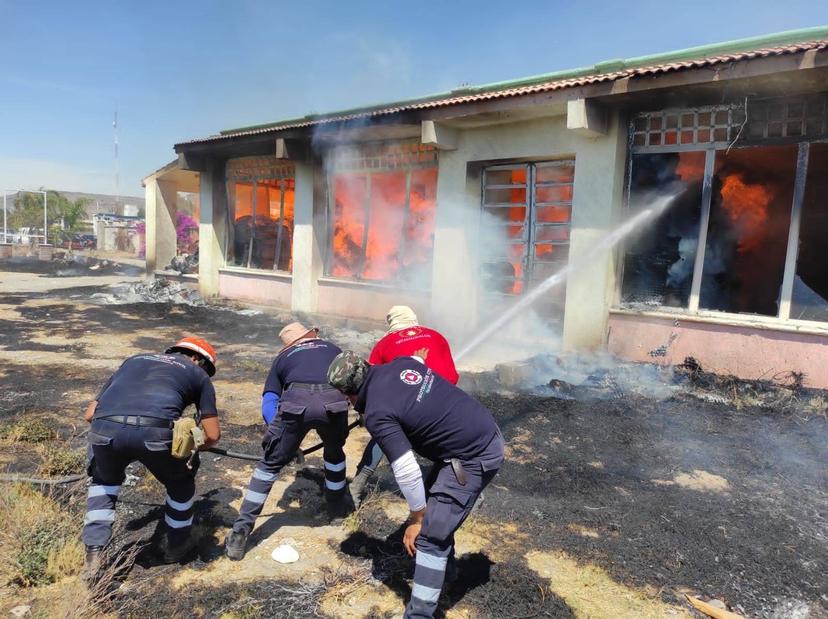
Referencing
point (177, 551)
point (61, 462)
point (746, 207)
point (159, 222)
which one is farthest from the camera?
point (159, 222)

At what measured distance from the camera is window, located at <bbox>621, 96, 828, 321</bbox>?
684 centimetres

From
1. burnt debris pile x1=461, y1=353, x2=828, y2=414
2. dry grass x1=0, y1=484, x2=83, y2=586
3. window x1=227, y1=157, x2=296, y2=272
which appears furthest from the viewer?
window x1=227, y1=157, x2=296, y2=272

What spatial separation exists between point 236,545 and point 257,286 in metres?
11.3

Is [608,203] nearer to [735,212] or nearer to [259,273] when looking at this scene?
[735,212]

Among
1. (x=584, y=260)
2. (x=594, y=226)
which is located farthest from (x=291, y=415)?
(x=594, y=226)

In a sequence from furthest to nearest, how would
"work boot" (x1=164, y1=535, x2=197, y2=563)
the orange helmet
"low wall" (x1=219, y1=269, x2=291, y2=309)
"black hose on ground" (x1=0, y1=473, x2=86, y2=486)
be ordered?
"low wall" (x1=219, y1=269, x2=291, y2=309) < "black hose on ground" (x1=0, y1=473, x2=86, y2=486) < the orange helmet < "work boot" (x1=164, y1=535, x2=197, y2=563)

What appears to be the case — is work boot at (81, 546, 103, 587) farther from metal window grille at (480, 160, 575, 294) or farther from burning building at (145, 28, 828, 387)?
metal window grille at (480, 160, 575, 294)

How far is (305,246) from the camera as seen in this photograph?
40.8ft

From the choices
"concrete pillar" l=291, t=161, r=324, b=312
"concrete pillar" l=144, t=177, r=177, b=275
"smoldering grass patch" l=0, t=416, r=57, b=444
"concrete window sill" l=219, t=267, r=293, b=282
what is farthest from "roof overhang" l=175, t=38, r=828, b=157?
"concrete pillar" l=144, t=177, r=177, b=275

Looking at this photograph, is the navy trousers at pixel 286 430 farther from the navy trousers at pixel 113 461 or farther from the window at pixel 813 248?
the window at pixel 813 248

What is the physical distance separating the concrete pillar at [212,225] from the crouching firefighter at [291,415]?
12.2m

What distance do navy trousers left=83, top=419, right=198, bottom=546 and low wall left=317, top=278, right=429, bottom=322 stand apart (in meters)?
7.48

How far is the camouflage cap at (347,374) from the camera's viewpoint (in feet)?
8.96

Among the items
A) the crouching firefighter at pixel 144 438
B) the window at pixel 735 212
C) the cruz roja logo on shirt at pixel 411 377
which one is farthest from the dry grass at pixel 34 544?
the window at pixel 735 212
